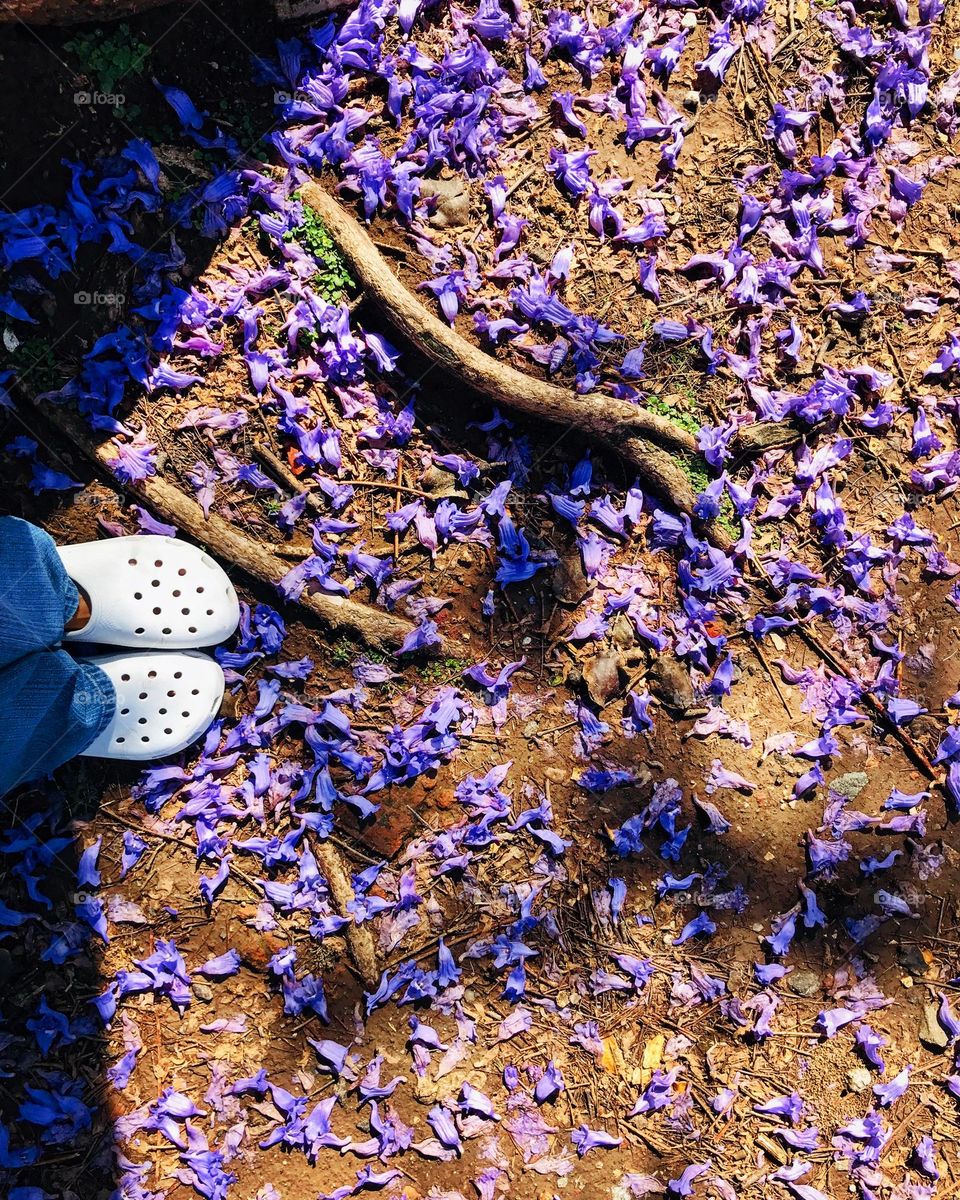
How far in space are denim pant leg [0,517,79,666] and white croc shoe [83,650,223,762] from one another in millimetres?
319

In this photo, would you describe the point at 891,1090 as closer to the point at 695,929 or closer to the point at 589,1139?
the point at 695,929

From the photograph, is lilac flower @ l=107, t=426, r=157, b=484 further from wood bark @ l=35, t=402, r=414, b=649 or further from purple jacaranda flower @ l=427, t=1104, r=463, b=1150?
purple jacaranda flower @ l=427, t=1104, r=463, b=1150

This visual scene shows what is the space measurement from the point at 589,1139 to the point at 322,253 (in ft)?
9.80

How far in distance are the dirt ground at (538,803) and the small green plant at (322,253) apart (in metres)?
0.13

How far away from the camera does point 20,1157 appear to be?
105 inches

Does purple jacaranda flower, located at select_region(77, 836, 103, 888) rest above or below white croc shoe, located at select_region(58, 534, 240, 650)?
below

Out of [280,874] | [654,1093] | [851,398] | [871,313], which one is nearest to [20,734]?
[280,874]

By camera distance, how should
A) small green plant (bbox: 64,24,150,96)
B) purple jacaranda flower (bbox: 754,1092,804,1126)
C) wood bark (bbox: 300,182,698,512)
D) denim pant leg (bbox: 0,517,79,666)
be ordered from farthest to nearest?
purple jacaranda flower (bbox: 754,1092,804,1126) < wood bark (bbox: 300,182,698,512) < small green plant (bbox: 64,24,150,96) < denim pant leg (bbox: 0,517,79,666)

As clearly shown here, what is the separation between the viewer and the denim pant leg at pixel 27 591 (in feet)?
7.80

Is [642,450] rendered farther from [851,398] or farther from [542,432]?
[851,398]

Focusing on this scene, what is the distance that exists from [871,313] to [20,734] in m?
3.03

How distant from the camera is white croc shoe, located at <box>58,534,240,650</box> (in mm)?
2725

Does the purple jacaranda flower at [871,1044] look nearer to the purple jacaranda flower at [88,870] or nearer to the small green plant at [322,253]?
the purple jacaranda flower at [88,870]

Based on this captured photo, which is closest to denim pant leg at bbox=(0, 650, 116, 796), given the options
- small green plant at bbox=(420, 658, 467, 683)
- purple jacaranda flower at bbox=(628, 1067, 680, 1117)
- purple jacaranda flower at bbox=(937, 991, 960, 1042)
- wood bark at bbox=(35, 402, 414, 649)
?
wood bark at bbox=(35, 402, 414, 649)
